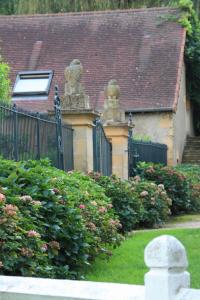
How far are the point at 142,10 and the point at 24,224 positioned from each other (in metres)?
25.4

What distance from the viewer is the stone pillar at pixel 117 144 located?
1656 cm

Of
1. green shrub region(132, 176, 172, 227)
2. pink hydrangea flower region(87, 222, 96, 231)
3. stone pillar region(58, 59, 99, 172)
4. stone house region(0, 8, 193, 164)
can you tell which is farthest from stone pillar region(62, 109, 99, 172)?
stone house region(0, 8, 193, 164)

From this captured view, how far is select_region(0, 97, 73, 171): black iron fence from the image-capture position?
396 inches

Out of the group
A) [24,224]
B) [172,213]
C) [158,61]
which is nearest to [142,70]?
[158,61]

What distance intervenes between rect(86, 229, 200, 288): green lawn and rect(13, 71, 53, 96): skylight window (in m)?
17.0

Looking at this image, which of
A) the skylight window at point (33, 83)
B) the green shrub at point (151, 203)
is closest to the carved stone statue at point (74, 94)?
the green shrub at point (151, 203)

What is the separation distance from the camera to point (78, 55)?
29.0 meters

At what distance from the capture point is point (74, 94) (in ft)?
43.3

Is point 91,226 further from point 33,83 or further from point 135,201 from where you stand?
point 33,83

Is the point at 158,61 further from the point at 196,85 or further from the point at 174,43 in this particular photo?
the point at 196,85

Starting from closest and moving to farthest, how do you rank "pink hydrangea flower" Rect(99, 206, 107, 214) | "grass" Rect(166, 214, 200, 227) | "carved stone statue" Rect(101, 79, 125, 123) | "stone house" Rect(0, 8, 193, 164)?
"pink hydrangea flower" Rect(99, 206, 107, 214)
"grass" Rect(166, 214, 200, 227)
"carved stone statue" Rect(101, 79, 125, 123)
"stone house" Rect(0, 8, 193, 164)

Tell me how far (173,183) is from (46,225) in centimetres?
1125

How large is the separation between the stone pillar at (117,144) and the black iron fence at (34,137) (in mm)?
3590

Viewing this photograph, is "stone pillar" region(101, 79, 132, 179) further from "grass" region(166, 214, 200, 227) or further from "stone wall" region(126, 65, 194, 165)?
"stone wall" region(126, 65, 194, 165)
